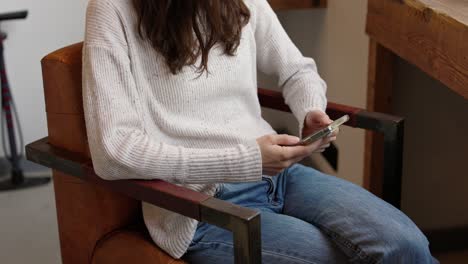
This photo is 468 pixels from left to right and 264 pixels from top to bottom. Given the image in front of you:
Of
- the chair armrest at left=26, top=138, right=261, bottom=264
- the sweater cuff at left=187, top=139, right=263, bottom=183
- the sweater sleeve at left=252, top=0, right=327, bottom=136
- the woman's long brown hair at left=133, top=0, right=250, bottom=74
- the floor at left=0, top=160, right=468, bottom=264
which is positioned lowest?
the floor at left=0, top=160, right=468, bottom=264

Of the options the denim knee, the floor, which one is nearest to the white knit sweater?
the denim knee

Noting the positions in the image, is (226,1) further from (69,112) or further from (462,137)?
(462,137)

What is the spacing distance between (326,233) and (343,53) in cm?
92

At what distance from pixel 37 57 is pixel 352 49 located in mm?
1266

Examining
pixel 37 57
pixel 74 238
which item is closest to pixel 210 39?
pixel 74 238

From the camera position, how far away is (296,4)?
76.4 inches

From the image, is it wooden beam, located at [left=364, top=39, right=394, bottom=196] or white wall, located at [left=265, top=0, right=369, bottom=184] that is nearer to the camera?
wooden beam, located at [left=364, top=39, right=394, bottom=196]

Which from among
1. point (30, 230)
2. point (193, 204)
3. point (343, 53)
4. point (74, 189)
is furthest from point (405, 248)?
point (30, 230)

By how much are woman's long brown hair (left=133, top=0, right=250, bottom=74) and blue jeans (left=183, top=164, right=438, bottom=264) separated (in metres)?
0.25

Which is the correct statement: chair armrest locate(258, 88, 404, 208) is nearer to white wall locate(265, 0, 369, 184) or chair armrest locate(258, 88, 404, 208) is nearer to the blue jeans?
the blue jeans

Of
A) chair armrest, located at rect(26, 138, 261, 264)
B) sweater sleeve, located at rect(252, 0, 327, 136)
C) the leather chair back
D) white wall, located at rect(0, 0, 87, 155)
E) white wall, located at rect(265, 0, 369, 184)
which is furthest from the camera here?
white wall, located at rect(0, 0, 87, 155)

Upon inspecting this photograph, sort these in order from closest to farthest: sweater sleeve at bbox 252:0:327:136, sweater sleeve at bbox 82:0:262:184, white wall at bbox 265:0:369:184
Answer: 1. sweater sleeve at bbox 82:0:262:184
2. sweater sleeve at bbox 252:0:327:136
3. white wall at bbox 265:0:369:184

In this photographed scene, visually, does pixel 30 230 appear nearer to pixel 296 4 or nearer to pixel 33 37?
pixel 33 37

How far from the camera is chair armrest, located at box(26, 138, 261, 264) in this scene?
897mm
